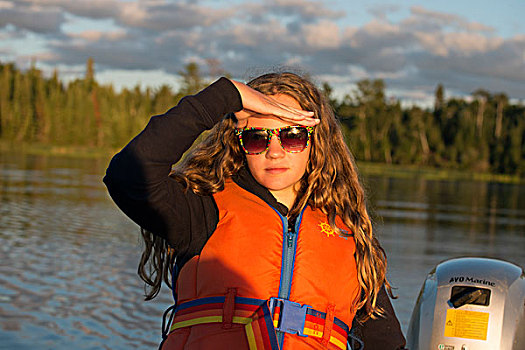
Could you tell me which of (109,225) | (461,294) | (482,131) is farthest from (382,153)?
(461,294)

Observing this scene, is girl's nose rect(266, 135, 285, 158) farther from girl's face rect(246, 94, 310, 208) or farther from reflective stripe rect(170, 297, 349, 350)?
reflective stripe rect(170, 297, 349, 350)

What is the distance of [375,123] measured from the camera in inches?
3393

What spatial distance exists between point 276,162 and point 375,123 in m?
85.2

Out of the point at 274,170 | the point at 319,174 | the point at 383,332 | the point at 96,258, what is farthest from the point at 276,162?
the point at 96,258

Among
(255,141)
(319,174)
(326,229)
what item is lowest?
(326,229)

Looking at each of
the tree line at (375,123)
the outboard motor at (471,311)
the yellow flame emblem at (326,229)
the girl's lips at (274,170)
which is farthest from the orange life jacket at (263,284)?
the tree line at (375,123)

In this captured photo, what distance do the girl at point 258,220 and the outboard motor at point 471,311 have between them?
2.03ft

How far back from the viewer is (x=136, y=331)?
7.27 m

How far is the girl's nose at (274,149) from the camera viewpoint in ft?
8.13

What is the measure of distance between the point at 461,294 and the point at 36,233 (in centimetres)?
1188

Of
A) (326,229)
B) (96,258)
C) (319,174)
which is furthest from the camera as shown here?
(96,258)

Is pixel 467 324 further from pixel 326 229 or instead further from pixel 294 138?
pixel 294 138

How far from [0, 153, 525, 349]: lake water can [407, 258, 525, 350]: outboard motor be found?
1.52ft

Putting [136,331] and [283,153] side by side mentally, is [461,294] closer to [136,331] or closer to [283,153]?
[283,153]
